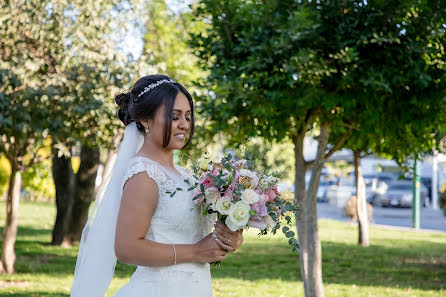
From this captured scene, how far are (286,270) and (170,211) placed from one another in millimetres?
8301

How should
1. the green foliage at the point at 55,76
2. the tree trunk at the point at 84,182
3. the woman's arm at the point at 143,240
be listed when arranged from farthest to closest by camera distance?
1. the tree trunk at the point at 84,182
2. the green foliage at the point at 55,76
3. the woman's arm at the point at 143,240

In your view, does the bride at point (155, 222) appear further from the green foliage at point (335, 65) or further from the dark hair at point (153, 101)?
the green foliage at point (335, 65)

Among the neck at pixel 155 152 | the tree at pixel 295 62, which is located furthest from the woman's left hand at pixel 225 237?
the tree at pixel 295 62

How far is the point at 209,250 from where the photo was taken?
2.66 m

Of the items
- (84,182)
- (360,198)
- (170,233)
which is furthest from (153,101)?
(360,198)

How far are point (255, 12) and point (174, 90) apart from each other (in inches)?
131

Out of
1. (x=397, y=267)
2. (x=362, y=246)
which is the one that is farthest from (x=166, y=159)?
(x=362, y=246)

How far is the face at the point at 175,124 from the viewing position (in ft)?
8.97

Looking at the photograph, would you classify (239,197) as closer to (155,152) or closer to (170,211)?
(170,211)

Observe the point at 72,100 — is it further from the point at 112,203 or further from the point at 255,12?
the point at 112,203

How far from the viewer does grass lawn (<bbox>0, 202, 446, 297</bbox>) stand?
8539 millimetres

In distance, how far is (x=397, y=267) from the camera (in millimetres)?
11000

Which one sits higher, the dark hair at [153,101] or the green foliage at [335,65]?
the green foliage at [335,65]

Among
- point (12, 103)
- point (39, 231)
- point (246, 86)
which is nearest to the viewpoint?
point (246, 86)
